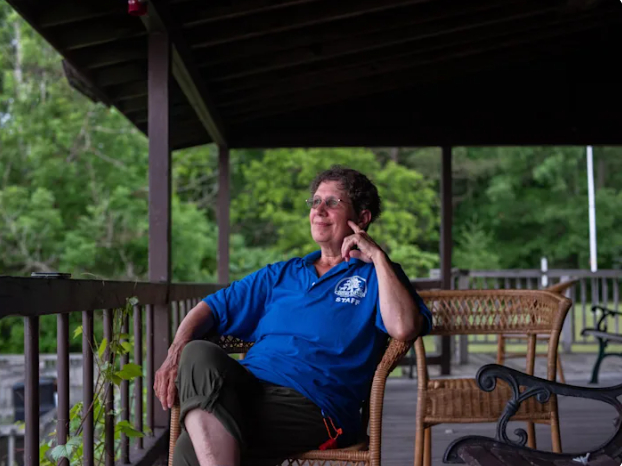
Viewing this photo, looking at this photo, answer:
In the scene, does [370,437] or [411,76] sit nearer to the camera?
[370,437]

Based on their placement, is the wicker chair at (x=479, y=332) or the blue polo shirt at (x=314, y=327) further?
the wicker chair at (x=479, y=332)

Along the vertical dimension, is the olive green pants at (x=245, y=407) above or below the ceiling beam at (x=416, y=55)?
below

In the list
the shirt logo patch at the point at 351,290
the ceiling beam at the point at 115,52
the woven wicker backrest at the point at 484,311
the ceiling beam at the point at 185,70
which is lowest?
the woven wicker backrest at the point at 484,311

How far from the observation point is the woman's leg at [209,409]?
5.94 feet

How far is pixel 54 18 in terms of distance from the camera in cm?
348

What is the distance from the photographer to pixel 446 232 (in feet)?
21.5

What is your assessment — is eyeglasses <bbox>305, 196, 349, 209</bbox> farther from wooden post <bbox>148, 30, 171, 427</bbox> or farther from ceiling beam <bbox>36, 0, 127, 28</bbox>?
ceiling beam <bbox>36, 0, 127, 28</bbox>

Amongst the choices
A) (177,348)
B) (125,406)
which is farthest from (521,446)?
(125,406)

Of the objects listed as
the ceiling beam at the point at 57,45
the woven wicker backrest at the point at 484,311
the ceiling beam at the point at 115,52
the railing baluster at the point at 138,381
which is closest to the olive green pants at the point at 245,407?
the woven wicker backrest at the point at 484,311

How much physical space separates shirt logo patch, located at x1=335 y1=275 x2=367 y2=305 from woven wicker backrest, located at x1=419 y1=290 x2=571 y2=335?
0.74m

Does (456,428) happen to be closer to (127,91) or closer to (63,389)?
(63,389)

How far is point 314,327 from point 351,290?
16 centimetres

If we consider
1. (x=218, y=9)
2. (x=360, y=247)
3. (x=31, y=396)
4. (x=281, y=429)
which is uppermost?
(x=218, y=9)

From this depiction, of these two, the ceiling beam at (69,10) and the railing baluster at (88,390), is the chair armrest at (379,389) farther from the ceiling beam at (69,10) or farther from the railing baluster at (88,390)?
the ceiling beam at (69,10)
